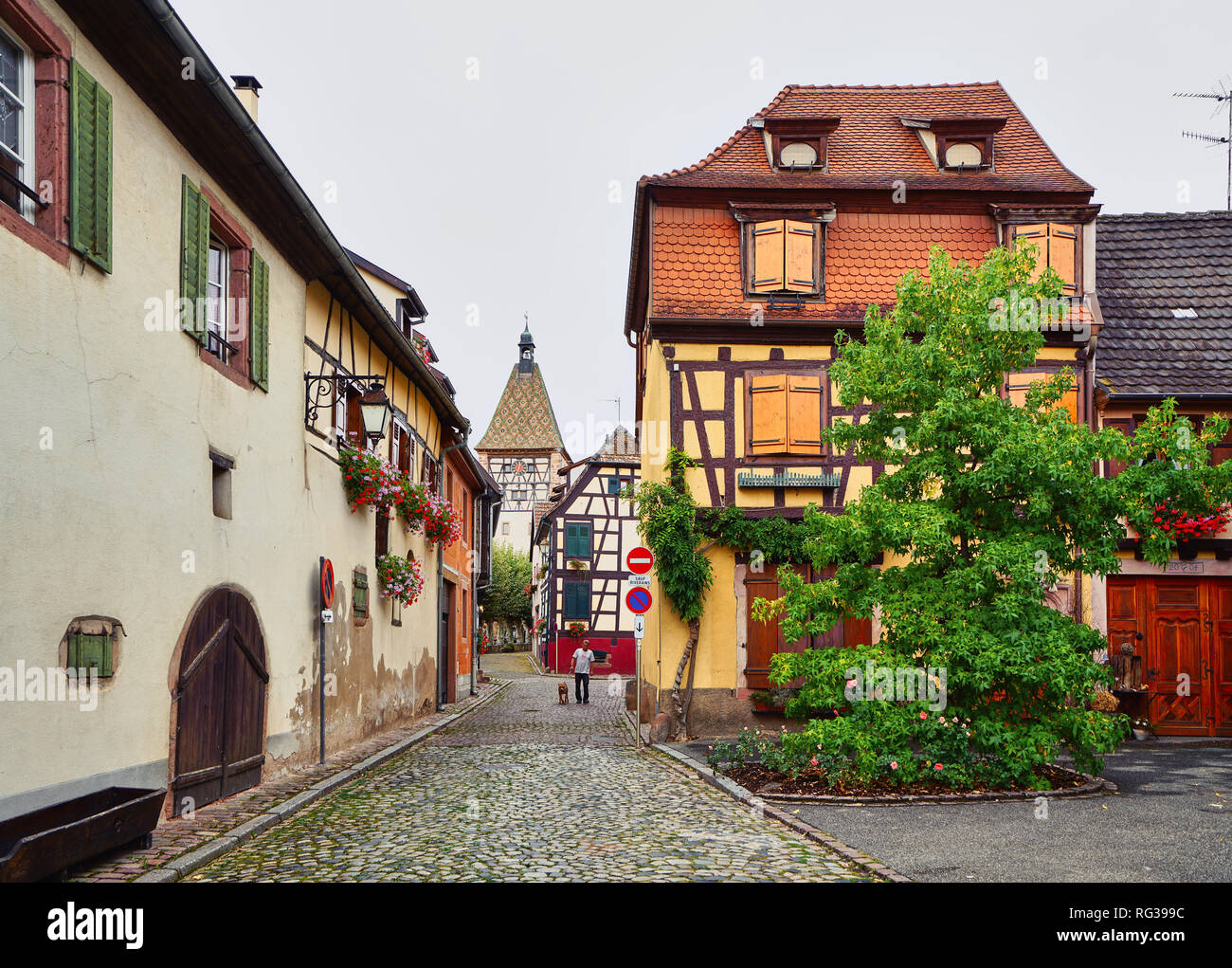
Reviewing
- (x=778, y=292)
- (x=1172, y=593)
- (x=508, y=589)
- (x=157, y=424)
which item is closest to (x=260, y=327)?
(x=157, y=424)

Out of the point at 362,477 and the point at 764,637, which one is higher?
the point at 362,477

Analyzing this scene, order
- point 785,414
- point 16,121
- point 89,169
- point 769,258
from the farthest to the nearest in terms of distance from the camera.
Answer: point 769,258
point 785,414
point 89,169
point 16,121

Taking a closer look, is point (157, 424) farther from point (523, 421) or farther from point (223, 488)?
point (523, 421)

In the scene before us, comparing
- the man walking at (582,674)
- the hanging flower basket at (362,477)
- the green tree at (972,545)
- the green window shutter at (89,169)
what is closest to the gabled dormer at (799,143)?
the green tree at (972,545)

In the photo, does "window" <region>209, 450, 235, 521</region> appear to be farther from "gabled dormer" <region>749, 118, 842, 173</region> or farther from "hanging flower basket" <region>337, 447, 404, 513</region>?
"gabled dormer" <region>749, 118, 842, 173</region>

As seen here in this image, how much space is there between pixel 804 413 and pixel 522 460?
205ft

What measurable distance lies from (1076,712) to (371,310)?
383 inches

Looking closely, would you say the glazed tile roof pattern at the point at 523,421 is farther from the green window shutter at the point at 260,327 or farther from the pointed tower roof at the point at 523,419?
the green window shutter at the point at 260,327

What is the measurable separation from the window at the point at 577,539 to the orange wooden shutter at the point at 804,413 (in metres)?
30.8

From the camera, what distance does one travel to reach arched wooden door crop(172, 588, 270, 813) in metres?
9.41

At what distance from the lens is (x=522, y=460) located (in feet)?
263

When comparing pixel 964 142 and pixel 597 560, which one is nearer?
pixel 964 142

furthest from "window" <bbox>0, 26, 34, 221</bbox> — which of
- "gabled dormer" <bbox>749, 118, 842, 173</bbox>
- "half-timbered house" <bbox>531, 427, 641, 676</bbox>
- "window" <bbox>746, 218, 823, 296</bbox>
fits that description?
"half-timbered house" <bbox>531, 427, 641, 676</bbox>

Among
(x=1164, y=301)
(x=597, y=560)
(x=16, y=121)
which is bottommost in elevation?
(x=597, y=560)
